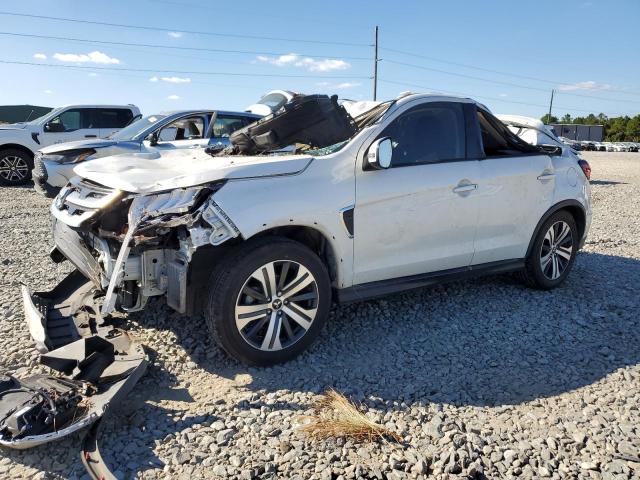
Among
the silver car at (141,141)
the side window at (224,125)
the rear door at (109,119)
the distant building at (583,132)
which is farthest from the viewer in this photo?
the distant building at (583,132)

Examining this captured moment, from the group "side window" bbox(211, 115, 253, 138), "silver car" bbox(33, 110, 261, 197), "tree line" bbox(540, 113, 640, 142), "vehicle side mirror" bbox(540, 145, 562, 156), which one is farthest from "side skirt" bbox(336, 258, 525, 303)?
"tree line" bbox(540, 113, 640, 142)

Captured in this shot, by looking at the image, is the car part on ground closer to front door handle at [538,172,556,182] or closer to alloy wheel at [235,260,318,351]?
alloy wheel at [235,260,318,351]

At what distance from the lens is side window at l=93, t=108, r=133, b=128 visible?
43.1 feet

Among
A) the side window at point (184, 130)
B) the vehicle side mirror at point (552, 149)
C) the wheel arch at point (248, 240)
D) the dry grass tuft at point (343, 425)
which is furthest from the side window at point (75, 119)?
the dry grass tuft at point (343, 425)

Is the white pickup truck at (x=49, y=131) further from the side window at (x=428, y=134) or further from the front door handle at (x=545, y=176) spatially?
the front door handle at (x=545, y=176)

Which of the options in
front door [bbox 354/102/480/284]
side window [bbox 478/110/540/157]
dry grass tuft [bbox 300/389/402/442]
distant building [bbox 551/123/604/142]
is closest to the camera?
dry grass tuft [bbox 300/389/402/442]

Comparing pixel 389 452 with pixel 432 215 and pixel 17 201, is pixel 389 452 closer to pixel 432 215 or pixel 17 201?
pixel 432 215

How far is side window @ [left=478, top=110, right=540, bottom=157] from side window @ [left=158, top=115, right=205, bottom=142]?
229 inches

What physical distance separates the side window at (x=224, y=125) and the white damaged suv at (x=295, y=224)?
16.7ft

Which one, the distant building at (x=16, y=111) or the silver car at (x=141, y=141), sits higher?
the distant building at (x=16, y=111)

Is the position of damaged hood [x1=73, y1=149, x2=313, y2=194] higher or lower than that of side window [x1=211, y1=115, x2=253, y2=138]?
lower

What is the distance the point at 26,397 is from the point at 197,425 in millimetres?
908

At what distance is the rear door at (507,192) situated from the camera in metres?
4.69

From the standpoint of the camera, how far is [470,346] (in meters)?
4.17
